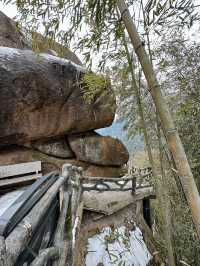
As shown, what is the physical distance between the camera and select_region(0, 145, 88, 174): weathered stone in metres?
6.73

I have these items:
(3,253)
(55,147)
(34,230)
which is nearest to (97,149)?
(55,147)

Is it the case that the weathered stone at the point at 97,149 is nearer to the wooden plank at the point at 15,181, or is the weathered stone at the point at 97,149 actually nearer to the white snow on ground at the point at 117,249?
the wooden plank at the point at 15,181

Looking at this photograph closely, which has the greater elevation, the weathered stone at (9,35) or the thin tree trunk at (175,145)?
the weathered stone at (9,35)

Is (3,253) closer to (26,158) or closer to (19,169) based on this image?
(19,169)

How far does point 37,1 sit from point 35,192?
78.5 inches

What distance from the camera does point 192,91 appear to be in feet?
17.4

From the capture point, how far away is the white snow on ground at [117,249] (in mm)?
3418

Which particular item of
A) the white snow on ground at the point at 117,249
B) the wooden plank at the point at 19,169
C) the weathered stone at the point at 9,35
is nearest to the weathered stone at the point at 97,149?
the wooden plank at the point at 19,169

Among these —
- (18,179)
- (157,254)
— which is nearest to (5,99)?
(18,179)

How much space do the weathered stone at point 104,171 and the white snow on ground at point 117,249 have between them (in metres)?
3.72

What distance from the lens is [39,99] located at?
6.86 meters

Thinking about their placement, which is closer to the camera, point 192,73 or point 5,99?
point 192,73

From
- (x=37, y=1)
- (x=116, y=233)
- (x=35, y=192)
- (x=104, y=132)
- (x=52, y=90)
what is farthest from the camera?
(x=104, y=132)

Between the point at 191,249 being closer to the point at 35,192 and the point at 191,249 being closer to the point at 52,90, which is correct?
the point at 35,192
